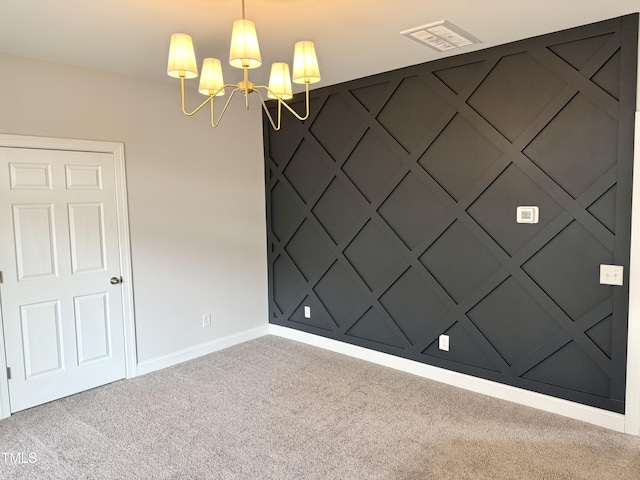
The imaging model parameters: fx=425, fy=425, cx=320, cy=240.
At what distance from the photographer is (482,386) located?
338 centimetres

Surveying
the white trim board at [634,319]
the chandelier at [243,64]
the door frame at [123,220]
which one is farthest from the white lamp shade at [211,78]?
the white trim board at [634,319]

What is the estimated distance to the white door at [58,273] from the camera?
3143 mm

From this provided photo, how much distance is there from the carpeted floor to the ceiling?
263 centimetres

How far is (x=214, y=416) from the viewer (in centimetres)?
308

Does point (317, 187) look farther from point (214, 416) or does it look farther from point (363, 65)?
point (214, 416)

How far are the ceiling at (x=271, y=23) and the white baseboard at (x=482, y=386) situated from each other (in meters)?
2.55

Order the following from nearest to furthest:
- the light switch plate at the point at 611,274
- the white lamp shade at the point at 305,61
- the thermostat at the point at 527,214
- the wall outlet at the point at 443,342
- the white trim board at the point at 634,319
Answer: the white lamp shade at the point at 305,61, the white trim board at the point at 634,319, the light switch plate at the point at 611,274, the thermostat at the point at 527,214, the wall outlet at the point at 443,342

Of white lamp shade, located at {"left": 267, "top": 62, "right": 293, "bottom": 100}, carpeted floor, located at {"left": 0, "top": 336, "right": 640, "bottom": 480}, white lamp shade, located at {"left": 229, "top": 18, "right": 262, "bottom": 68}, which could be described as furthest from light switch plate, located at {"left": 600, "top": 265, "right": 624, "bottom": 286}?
white lamp shade, located at {"left": 229, "top": 18, "right": 262, "bottom": 68}

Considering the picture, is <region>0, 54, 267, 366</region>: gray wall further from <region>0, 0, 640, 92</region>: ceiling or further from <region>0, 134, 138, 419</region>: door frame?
<region>0, 0, 640, 92</region>: ceiling

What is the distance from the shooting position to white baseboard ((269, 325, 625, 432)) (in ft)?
9.38

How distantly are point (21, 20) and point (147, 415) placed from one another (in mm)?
2704

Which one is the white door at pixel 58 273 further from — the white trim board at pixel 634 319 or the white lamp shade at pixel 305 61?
the white trim board at pixel 634 319

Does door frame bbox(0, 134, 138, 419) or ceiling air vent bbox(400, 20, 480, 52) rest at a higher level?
ceiling air vent bbox(400, 20, 480, 52)

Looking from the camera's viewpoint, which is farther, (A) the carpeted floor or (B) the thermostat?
(B) the thermostat
